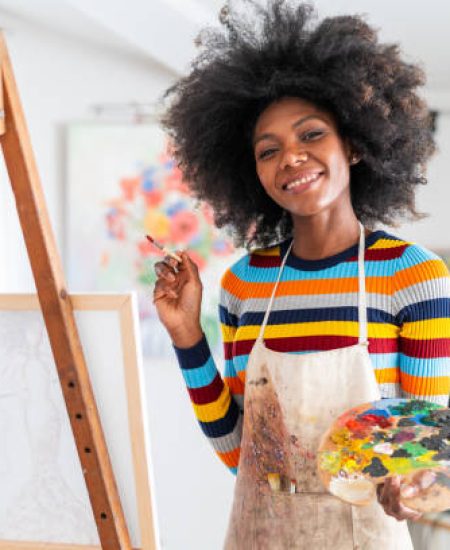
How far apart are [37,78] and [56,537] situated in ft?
7.39

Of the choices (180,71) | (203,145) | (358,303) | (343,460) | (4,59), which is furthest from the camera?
(180,71)

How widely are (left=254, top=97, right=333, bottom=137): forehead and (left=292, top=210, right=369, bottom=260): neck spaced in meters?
0.15

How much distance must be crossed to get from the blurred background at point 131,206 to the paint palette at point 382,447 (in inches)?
86.5

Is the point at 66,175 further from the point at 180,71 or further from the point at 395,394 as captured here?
the point at 395,394

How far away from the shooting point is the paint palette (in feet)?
3.64

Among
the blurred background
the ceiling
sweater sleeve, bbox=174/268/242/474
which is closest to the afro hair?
sweater sleeve, bbox=174/268/242/474

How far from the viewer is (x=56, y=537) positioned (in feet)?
5.32

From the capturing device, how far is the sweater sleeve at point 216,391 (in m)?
1.42

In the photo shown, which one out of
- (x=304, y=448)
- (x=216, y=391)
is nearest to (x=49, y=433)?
(x=216, y=391)

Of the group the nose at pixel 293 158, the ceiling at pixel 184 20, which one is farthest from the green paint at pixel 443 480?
the ceiling at pixel 184 20

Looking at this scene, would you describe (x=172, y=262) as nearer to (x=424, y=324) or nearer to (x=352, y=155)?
(x=352, y=155)

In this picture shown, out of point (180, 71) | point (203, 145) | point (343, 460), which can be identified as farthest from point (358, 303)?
point (180, 71)

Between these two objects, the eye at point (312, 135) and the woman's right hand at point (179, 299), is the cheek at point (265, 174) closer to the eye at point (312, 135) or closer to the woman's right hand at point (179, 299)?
the eye at point (312, 135)

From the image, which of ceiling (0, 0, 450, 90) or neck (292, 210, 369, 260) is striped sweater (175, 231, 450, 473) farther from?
ceiling (0, 0, 450, 90)
